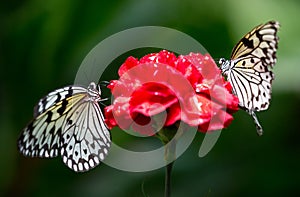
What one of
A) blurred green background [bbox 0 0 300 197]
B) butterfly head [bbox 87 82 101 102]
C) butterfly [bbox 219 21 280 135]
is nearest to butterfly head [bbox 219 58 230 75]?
butterfly [bbox 219 21 280 135]

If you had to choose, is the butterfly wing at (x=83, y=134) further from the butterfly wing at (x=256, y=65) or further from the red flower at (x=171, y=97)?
the butterfly wing at (x=256, y=65)

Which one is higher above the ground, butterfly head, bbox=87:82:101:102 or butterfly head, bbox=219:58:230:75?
butterfly head, bbox=87:82:101:102

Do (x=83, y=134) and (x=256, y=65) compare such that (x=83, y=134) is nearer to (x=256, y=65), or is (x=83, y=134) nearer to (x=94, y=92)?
(x=94, y=92)

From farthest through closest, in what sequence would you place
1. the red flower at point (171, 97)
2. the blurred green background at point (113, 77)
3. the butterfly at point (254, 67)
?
the blurred green background at point (113, 77) < the butterfly at point (254, 67) < the red flower at point (171, 97)

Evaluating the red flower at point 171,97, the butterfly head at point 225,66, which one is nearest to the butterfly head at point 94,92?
the red flower at point 171,97

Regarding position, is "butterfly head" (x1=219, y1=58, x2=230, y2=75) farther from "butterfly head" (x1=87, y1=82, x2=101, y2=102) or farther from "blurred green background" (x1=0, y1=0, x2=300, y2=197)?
"blurred green background" (x1=0, y1=0, x2=300, y2=197)

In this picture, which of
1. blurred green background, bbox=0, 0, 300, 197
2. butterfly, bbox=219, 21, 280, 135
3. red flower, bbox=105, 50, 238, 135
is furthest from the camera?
blurred green background, bbox=0, 0, 300, 197
